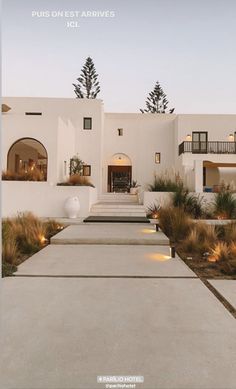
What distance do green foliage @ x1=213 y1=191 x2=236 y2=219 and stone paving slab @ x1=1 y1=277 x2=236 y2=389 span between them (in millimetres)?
6824

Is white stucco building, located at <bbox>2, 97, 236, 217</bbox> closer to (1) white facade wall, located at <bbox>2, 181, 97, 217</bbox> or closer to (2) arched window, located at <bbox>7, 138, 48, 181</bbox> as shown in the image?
(2) arched window, located at <bbox>7, 138, 48, 181</bbox>

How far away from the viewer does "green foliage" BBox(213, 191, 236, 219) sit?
Answer: 9.46 m

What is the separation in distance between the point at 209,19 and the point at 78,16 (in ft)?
4.54

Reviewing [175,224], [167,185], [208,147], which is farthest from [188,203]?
[208,147]

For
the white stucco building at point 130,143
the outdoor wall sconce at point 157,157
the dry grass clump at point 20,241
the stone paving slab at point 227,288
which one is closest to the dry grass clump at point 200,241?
the stone paving slab at point 227,288

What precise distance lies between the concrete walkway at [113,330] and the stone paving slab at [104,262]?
0.04 meters

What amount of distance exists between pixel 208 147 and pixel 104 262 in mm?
16460

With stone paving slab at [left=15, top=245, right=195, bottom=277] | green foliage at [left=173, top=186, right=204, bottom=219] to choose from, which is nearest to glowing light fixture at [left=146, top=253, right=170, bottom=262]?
stone paving slab at [left=15, top=245, right=195, bottom=277]

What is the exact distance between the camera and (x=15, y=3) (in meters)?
1.79

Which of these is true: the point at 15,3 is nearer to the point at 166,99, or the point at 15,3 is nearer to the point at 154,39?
the point at 154,39

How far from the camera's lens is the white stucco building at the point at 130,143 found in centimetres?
1756

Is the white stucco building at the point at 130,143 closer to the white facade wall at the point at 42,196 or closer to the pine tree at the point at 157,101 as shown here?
the white facade wall at the point at 42,196

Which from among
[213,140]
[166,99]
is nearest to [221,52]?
[213,140]

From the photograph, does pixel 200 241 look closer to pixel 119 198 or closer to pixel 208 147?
pixel 119 198
